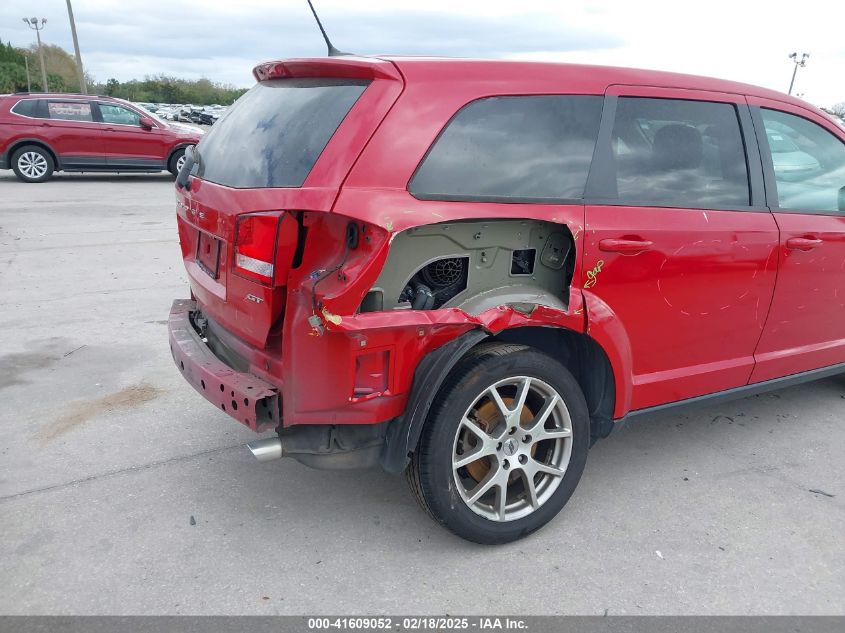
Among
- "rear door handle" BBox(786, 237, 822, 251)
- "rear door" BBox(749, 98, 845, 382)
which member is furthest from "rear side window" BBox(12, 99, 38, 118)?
"rear door handle" BBox(786, 237, 822, 251)

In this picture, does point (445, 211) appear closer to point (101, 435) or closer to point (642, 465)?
point (642, 465)

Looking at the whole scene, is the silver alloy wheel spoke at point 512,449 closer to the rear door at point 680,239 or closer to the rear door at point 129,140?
the rear door at point 680,239

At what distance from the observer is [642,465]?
370 cm

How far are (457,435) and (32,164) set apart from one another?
47.3 ft

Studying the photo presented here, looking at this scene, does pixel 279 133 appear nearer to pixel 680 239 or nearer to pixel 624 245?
pixel 624 245

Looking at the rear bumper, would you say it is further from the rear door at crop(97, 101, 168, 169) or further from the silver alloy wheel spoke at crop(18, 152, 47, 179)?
the silver alloy wheel spoke at crop(18, 152, 47, 179)

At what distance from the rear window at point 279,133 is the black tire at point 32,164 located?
13025mm

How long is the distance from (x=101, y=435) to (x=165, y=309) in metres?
2.43

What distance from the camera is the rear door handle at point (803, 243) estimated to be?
3490 mm

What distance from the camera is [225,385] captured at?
2727 mm

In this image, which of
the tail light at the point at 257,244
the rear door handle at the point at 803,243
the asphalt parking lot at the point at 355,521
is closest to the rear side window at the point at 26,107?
the asphalt parking lot at the point at 355,521

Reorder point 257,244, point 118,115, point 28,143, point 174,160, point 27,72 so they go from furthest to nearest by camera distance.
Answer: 1. point 27,72
2. point 174,160
3. point 118,115
4. point 28,143
5. point 257,244

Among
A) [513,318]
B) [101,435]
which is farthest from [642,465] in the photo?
[101,435]

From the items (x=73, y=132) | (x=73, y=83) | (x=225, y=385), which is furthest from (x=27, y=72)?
(x=225, y=385)
